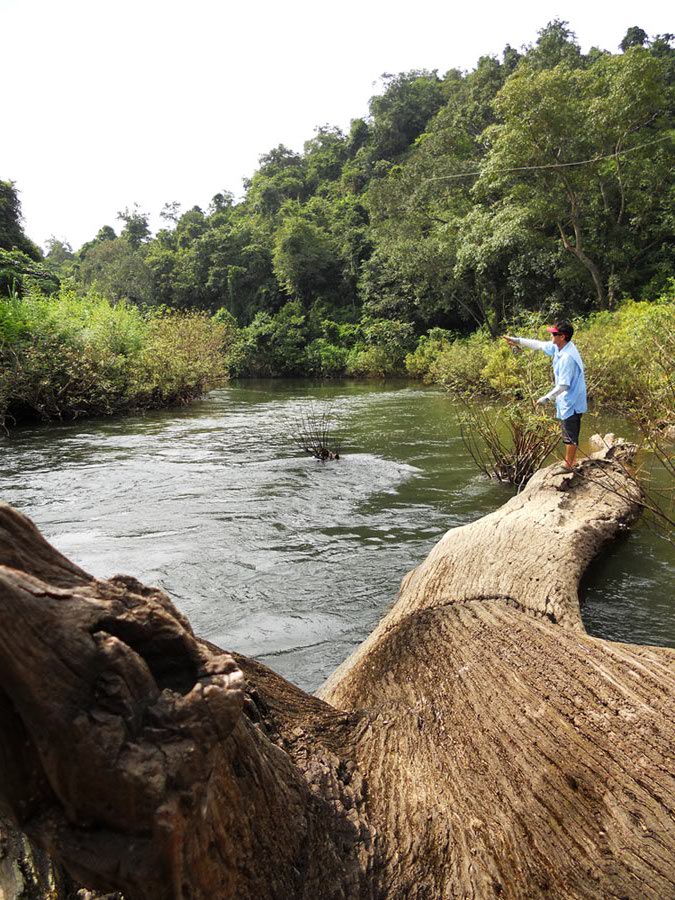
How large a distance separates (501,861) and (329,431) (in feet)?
35.5

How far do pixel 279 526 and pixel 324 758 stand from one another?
4.47 metres

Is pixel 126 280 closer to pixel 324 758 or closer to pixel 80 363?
pixel 80 363

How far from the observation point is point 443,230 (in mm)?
27609

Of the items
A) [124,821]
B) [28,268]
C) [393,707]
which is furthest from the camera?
[28,268]

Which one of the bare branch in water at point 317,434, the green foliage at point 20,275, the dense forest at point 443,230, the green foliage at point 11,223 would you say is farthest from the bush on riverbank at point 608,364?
the green foliage at point 11,223

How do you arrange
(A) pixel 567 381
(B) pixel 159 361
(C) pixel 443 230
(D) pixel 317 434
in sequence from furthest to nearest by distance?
(C) pixel 443 230 < (B) pixel 159 361 < (D) pixel 317 434 < (A) pixel 567 381

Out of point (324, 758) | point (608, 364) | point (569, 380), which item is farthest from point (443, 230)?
point (324, 758)

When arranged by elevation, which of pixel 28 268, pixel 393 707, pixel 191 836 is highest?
pixel 28 268

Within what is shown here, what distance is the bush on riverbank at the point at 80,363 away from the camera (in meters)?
13.0

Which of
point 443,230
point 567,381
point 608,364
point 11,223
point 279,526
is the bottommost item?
point 279,526

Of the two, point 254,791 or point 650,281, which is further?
point 650,281

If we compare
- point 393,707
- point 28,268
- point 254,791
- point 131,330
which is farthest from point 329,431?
point 28,268

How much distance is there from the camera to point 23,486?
303 inches

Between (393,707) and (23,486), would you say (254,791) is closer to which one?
(393,707)
